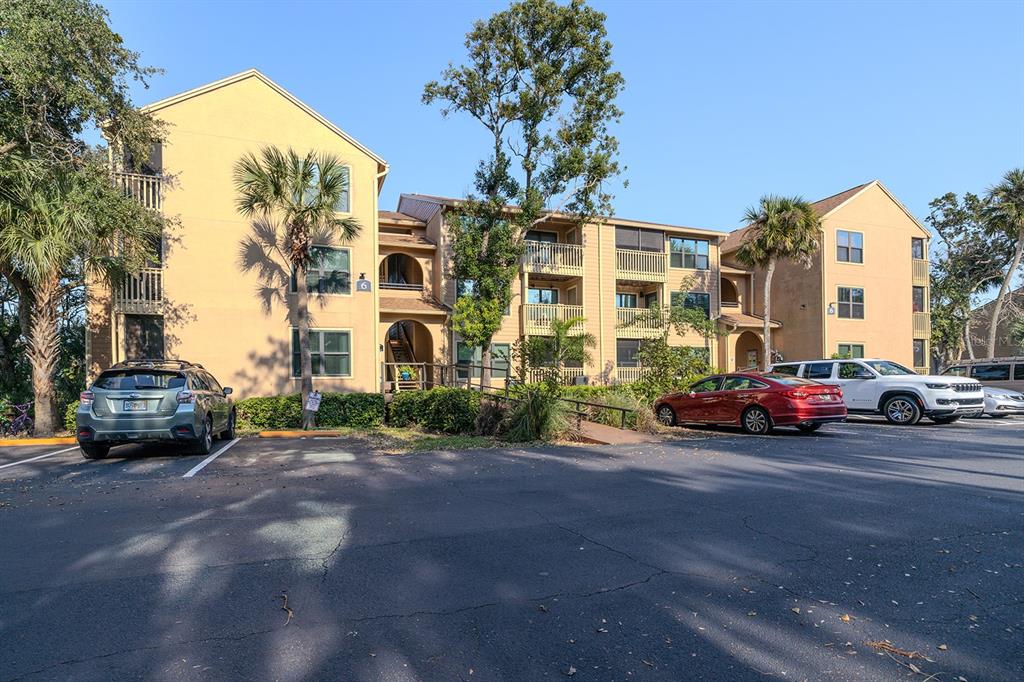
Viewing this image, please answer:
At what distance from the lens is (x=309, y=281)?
63.8 ft

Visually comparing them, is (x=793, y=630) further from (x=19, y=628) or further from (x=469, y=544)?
(x=19, y=628)

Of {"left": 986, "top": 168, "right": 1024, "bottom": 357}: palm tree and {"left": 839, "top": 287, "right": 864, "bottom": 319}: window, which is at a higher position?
{"left": 986, "top": 168, "right": 1024, "bottom": 357}: palm tree

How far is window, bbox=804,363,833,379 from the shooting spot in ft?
57.7

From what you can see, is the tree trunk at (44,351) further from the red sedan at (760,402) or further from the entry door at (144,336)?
the red sedan at (760,402)

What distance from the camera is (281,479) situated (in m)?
8.28

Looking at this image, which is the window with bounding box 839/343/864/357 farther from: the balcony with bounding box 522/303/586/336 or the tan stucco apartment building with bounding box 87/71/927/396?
the balcony with bounding box 522/303/586/336

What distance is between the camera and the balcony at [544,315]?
1004 inches

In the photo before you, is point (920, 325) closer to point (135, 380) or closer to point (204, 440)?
point (204, 440)

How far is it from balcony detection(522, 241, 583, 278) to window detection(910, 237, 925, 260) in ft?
65.0

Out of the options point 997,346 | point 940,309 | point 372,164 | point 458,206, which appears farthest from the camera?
point 997,346

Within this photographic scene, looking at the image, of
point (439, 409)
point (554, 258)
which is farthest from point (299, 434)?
point (554, 258)

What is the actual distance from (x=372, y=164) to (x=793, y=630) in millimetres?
19774

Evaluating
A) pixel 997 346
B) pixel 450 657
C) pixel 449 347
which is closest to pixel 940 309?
pixel 997 346

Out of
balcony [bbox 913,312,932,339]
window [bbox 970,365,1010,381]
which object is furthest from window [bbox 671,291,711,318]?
balcony [bbox 913,312,932,339]
